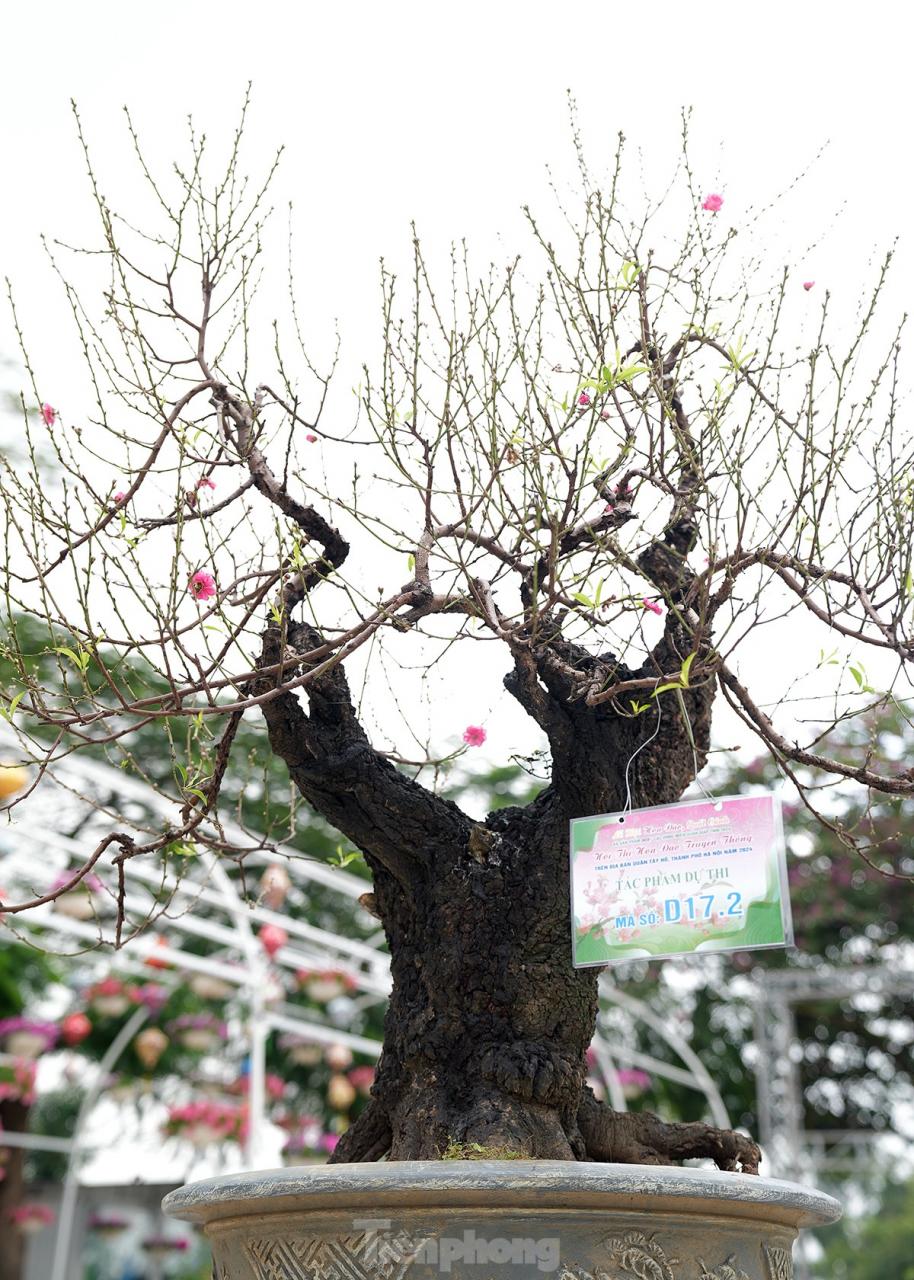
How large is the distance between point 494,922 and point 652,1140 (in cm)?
54

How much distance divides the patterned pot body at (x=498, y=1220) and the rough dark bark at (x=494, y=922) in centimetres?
44

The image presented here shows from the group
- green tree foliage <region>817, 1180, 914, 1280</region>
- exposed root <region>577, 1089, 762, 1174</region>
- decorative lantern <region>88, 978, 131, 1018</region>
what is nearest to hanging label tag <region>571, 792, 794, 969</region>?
exposed root <region>577, 1089, 762, 1174</region>

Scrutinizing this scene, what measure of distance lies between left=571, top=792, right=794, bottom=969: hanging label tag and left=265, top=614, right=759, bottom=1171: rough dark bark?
30 centimetres

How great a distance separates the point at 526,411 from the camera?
2.21 m

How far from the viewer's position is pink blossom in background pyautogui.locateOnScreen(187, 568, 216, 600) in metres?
Result: 2.30

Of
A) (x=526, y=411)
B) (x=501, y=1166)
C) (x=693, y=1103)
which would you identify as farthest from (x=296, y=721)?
(x=693, y=1103)

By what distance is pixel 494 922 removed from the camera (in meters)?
2.48

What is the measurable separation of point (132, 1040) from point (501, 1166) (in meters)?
8.33

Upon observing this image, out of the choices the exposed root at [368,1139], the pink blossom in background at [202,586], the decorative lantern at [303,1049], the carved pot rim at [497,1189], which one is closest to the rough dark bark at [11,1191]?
the decorative lantern at [303,1049]

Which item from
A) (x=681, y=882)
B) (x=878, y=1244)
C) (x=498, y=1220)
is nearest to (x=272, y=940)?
(x=681, y=882)

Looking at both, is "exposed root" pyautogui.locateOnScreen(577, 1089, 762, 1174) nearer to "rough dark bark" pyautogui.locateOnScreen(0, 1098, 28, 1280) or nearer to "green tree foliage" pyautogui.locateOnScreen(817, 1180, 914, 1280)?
"rough dark bark" pyautogui.locateOnScreen(0, 1098, 28, 1280)

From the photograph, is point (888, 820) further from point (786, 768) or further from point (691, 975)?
point (786, 768)

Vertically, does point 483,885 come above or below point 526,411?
below

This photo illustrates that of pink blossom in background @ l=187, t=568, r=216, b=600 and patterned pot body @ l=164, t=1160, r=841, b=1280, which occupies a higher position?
pink blossom in background @ l=187, t=568, r=216, b=600
